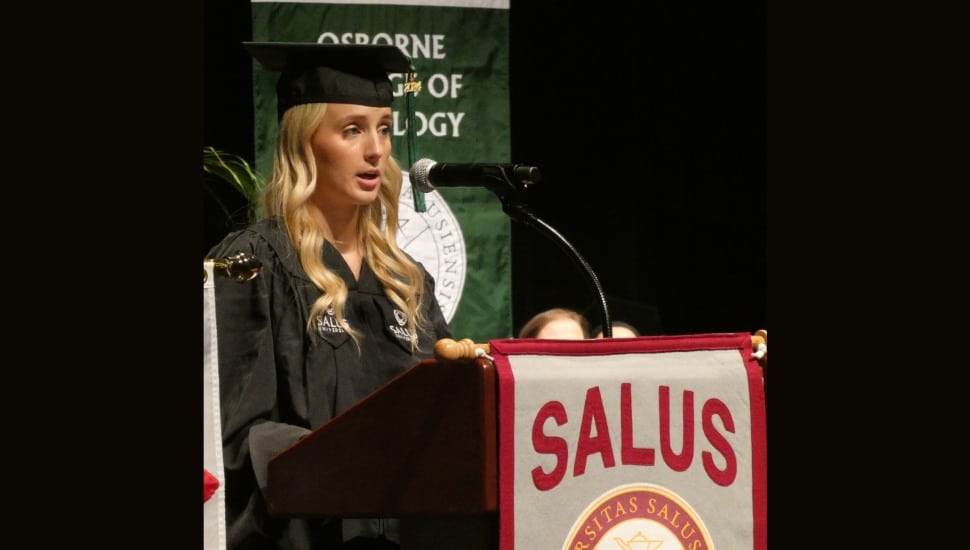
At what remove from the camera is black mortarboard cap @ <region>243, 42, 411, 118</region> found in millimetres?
2865

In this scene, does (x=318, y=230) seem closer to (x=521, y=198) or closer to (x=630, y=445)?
(x=521, y=198)

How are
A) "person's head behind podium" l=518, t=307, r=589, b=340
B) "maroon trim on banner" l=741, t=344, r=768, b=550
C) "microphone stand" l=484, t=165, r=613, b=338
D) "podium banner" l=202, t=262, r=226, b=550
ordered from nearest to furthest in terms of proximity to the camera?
"maroon trim on banner" l=741, t=344, r=768, b=550 < "microphone stand" l=484, t=165, r=613, b=338 < "podium banner" l=202, t=262, r=226, b=550 < "person's head behind podium" l=518, t=307, r=589, b=340

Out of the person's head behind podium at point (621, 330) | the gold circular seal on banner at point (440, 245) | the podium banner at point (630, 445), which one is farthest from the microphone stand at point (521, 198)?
the gold circular seal on banner at point (440, 245)

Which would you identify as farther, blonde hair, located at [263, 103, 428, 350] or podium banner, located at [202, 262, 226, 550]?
blonde hair, located at [263, 103, 428, 350]

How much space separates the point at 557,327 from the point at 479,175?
1.14 metres

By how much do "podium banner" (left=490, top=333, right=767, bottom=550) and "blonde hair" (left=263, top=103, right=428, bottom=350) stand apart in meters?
0.77

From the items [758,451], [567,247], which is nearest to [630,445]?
[758,451]

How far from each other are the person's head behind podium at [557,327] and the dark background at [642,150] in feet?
1.57

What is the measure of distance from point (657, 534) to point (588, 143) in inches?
83.6

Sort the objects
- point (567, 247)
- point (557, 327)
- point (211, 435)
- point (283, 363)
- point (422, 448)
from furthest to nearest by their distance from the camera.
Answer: point (557, 327) → point (283, 363) → point (211, 435) → point (567, 247) → point (422, 448)

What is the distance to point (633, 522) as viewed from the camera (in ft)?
6.79

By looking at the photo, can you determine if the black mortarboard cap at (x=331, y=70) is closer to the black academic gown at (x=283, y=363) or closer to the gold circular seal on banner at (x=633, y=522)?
the black academic gown at (x=283, y=363)

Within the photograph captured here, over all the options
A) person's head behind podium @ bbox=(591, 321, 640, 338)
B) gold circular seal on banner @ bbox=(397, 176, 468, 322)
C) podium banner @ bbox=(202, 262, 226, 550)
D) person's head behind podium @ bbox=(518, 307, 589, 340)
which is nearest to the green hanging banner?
gold circular seal on banner @ bbox=(397, 176, 468, 322)

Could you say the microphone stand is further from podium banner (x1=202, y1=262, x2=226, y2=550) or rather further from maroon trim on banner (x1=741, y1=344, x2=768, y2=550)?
podium banner (x1=202, y1=262, x2=226, y2=550)
